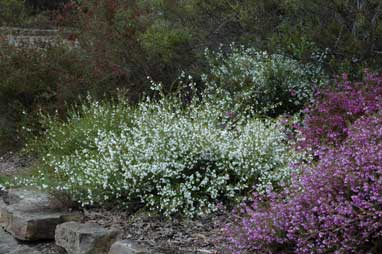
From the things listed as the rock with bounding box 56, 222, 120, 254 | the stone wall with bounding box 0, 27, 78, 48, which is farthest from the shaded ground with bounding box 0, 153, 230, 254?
the stone wall with bounding box 0, 27, 78, 48

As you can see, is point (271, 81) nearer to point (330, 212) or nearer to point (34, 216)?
point (34, 216)

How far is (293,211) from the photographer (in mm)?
3658

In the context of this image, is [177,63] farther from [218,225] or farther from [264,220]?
[264,220]

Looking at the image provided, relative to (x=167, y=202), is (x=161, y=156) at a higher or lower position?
higher

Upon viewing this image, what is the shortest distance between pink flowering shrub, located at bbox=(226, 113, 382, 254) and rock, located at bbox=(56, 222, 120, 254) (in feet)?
3.09

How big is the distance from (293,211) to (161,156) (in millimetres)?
1476

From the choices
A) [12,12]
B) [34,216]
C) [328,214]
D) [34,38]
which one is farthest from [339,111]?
[12,12]

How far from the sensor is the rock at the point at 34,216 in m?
4.98

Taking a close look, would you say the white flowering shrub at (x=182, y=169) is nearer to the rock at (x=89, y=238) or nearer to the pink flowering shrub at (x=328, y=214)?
the rock at (x=89, y=238)

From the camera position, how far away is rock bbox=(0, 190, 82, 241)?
16.4ft

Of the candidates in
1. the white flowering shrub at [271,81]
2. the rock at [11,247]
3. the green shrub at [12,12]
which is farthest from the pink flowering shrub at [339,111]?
the green shrub at [12,12]

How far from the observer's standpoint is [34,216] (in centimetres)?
505

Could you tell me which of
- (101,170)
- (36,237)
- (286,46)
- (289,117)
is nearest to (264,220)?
(101,170)

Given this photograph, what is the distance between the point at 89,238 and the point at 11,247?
37.2 inches
